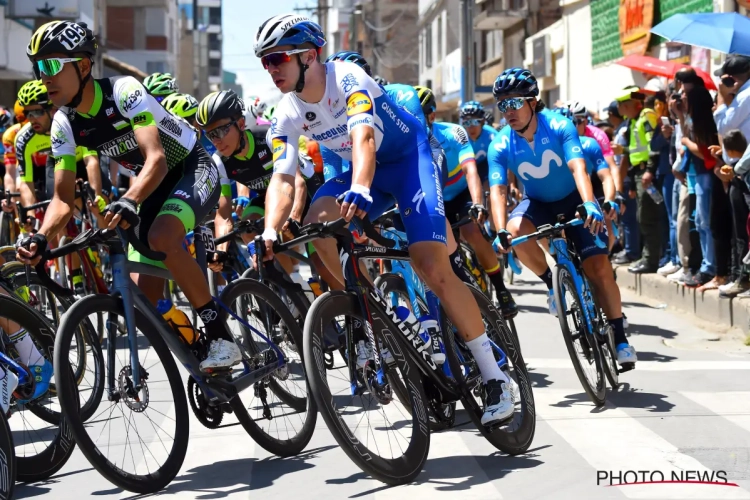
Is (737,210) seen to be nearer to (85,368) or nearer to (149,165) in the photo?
(149,165)

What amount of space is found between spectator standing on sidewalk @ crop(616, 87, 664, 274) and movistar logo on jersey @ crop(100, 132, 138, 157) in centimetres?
958

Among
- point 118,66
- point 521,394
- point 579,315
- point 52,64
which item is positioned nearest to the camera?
point 52,64

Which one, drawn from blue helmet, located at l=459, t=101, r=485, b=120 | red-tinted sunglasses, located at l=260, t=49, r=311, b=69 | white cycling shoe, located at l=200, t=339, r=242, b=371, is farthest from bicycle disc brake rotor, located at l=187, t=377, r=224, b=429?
blue helmet, located at l=459, t=101, r=485, b=120

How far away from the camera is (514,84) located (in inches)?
308

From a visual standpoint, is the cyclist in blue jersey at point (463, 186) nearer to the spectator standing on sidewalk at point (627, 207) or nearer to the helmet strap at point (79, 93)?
the helmet strap at point (79, 93)

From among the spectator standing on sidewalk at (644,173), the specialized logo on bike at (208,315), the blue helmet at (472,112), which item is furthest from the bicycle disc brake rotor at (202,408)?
the spectator standing on sidewalk at (644,173)

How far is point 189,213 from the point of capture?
20.1 ft

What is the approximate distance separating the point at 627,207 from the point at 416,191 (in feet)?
35.5

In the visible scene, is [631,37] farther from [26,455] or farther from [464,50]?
[26,455]

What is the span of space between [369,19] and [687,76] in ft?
238

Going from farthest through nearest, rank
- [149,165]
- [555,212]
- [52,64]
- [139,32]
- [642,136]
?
[139,32]
[642,136]
[555,212]
[52,64]
[149,165]

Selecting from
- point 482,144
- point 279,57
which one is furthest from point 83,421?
point 482,144

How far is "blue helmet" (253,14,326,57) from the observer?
574 cm

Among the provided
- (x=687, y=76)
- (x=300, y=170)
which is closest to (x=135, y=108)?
(x=300, y=170)
